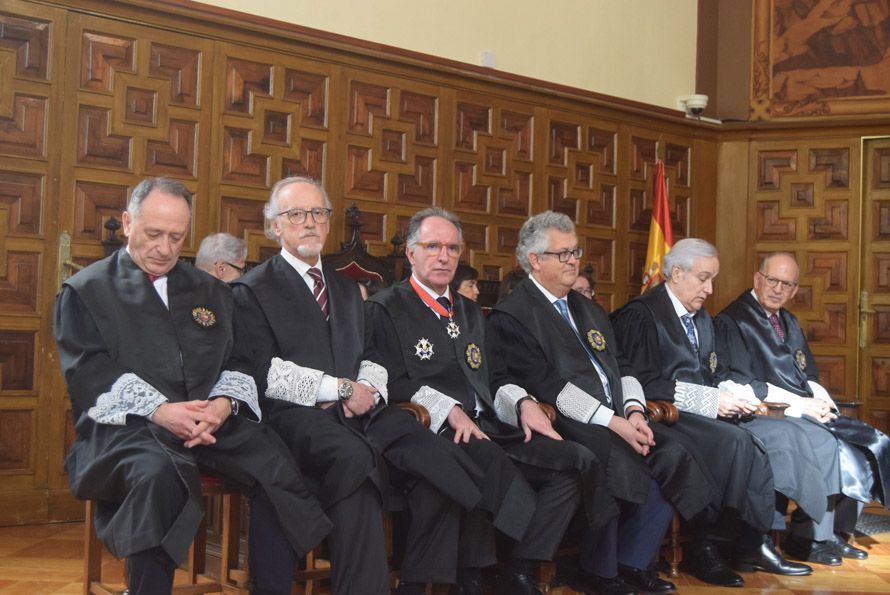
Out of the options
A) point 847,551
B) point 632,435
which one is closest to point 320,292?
point 632,435

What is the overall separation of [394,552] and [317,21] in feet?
12.8

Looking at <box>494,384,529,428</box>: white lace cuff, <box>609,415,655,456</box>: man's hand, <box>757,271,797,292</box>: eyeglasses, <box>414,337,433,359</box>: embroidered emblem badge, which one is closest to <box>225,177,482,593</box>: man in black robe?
<box>414,337,433,359</box>: embroidered emblem badge

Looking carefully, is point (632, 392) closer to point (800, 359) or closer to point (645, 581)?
point (645, 581)

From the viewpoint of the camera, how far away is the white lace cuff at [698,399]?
5.20 metres

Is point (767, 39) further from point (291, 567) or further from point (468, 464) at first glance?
point (291, 567)

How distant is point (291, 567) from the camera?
3582 millimetres

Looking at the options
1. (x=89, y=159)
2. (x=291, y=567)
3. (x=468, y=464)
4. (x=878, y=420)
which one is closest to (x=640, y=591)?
(x=468, y=464)

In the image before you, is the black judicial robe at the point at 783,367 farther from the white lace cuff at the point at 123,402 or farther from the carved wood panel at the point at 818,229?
the white lace cuff at the point at 123,402

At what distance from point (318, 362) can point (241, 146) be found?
280cm

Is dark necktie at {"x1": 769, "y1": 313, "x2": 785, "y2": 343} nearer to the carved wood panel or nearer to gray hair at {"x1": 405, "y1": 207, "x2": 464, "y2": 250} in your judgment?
gray hair at {"x1": 405, "y1": 207, "x2": 464, "y2": 250}

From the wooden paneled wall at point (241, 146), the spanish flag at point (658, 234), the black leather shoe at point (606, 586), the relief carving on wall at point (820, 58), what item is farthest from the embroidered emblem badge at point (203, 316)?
the relief carving on wall at point (820, 58)

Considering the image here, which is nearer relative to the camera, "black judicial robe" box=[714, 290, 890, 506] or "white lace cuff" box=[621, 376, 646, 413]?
"white lace cuff" box=[621, 376, 646, 413]

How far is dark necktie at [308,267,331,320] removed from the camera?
4.19 metres

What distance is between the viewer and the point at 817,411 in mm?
5664
